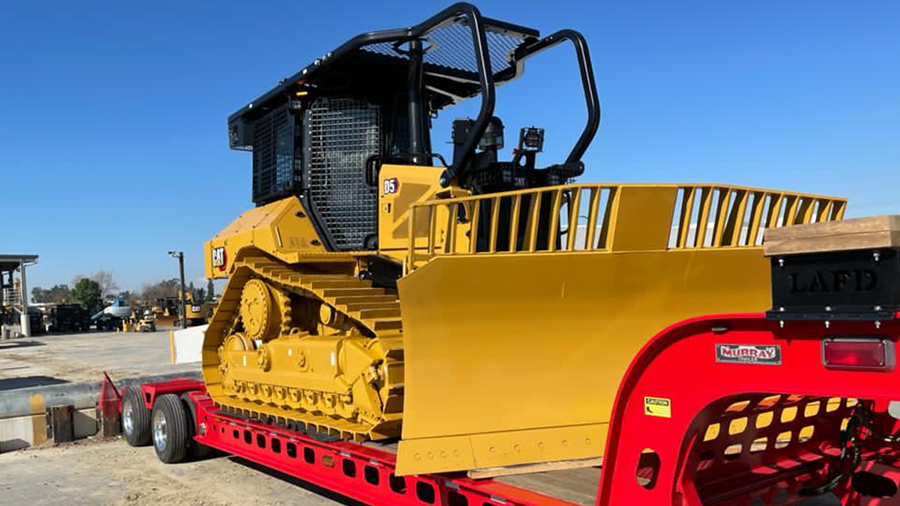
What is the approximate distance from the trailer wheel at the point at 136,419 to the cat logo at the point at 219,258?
6.50 ft

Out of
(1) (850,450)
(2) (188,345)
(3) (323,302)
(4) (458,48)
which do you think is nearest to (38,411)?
(2) (188,345)

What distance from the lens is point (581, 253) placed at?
12.9 ft

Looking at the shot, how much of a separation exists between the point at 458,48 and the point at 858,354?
4416 millimetres

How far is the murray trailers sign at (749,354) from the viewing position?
104 inches

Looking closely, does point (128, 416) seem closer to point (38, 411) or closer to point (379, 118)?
point (38, 411)

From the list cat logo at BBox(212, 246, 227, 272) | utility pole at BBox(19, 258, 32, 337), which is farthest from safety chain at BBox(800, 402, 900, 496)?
utility pole at BBox(19, 258, 32, 337)

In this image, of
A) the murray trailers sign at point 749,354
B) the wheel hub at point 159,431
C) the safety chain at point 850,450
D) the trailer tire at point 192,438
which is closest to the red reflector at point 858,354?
the murray trailers sign at point 749,354

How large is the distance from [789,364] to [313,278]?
422 cm

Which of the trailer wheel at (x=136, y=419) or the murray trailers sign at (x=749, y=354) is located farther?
the trailer wheel at (x=136, y=419)

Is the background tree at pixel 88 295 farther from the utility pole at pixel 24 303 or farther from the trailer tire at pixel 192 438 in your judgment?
the trailer tire at pixel 192 438

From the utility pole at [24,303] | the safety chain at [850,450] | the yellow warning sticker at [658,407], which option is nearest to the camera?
the yellow warning sticker at [658,407]

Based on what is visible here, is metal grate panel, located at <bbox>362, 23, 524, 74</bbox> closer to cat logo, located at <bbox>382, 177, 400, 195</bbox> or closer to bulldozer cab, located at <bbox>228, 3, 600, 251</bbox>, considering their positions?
bulldozer cab, located at <bbox>228, 3, 600, 251</bbox>

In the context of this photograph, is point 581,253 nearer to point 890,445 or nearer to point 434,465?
point 434,465

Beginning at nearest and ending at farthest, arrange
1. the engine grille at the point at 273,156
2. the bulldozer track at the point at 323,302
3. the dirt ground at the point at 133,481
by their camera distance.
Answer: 1. the bulldozer track at the point at 323,302
2. the dirt ground at the point at 133,481
3. the engine grille at the point at 273,156
